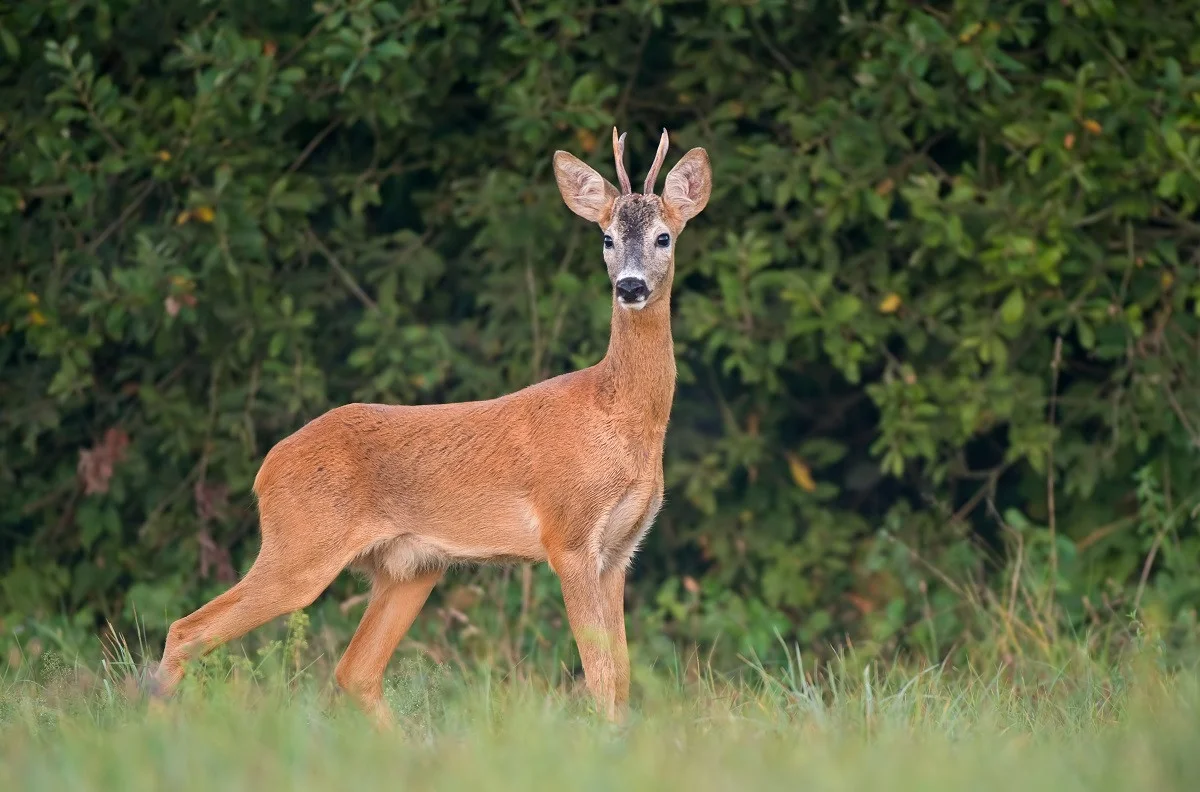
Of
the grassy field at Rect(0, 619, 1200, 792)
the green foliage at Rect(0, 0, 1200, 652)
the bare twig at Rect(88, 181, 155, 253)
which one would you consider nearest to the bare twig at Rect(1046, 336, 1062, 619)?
the green foliage at Rect(0, 0, 1200, 652)

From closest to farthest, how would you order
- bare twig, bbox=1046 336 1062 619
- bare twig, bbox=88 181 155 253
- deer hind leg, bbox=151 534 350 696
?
deer hind leg, bbox=151 534 350 696 → bare twig, bbox=1046 336 1062 619 → bare twig, bbox=88 181 155 253

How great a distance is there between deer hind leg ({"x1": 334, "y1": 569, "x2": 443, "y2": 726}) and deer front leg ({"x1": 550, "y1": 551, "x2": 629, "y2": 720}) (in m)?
0.65

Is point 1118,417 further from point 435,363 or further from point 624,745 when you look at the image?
point 624,745

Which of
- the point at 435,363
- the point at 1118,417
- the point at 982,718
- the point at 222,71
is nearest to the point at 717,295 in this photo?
the point at 435,363

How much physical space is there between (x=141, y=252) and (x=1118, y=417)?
14.0 feet

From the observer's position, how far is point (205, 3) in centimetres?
704

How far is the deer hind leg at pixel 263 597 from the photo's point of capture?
5.50 m

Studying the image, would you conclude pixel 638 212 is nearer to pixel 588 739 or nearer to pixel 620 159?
pixel 620 159

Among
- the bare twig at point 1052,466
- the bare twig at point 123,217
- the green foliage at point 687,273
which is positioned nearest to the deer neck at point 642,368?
the green foliage at point 687,273

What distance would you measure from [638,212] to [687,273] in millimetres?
1898

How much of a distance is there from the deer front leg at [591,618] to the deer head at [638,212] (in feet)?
2.83

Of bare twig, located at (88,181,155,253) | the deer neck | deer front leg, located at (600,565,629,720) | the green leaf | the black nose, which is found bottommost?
deer front leg, located at (600,565,629,720)

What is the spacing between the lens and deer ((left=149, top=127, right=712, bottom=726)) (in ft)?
17.9

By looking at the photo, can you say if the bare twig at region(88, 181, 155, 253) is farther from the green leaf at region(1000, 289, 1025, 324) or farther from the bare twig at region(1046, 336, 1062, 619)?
the bare twig at region(1046, 336, 1062, 619)
